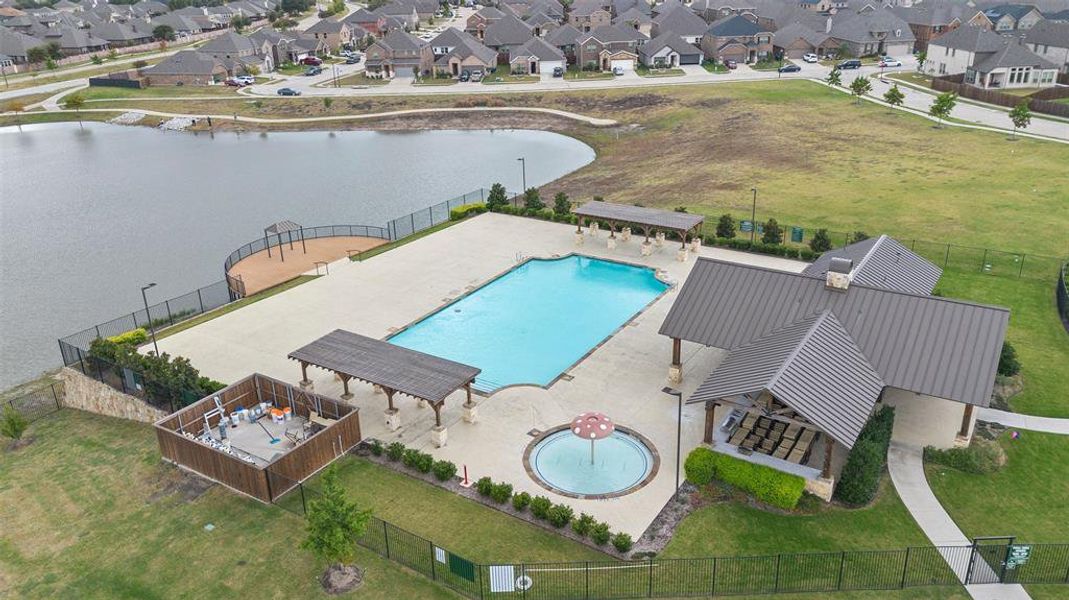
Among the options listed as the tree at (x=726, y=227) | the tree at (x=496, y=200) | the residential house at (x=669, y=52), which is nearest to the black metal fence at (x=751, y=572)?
the tree at (x=726, y=227)

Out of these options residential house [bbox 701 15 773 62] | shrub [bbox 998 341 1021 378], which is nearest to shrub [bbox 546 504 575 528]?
shrub [bbox 998 341 1021 378]

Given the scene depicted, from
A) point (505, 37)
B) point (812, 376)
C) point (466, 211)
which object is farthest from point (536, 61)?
point (812, 376)

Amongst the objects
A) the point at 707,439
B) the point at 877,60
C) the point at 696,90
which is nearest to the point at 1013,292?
the point at 707,439

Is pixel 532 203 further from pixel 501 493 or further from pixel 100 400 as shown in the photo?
pixel 501 493

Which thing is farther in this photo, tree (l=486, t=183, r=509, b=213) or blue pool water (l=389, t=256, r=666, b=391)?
tree (l=486, t=183, r=509, b=213)

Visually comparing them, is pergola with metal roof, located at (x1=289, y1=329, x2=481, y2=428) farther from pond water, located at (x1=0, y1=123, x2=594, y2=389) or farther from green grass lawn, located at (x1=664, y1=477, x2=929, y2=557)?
pond water, located at (x1=0, y1=123, x2=594, y2=389)

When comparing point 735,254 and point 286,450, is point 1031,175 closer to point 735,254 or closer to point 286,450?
point 735,254
